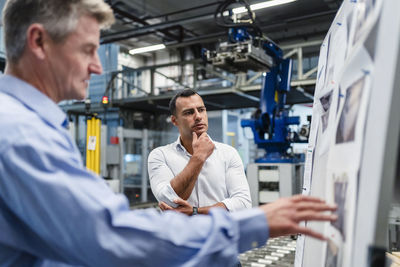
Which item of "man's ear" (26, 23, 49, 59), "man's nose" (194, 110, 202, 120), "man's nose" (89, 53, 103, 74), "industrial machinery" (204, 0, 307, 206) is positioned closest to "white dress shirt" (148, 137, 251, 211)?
A: "man's nose" (194, 110, 202, 120)

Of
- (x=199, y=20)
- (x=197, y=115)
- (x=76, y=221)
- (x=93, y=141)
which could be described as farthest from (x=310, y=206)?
(x=199, y=20)

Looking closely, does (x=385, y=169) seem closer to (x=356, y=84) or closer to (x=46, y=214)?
(x=356, y=84)

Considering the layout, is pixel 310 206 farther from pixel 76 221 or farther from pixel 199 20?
pixel 199 20

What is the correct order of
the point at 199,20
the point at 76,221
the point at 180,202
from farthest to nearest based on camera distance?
the point at 199,20 → the point at 180,202 → the point at 76,221

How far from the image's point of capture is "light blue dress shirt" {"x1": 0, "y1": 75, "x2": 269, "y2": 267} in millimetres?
614

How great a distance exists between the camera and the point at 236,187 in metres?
1.84

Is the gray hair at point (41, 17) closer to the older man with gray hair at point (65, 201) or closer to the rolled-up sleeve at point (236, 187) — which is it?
the older man with gray hair at point (65, 201)

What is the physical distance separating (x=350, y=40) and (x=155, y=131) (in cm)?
833

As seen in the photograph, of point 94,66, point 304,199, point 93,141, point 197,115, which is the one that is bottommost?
point 93,141

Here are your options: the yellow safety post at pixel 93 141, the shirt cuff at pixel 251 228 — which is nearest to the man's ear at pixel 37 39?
the shirt cuff at pixel 251 228

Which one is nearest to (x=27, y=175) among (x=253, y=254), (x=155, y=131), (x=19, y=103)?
(x=19, y=103)

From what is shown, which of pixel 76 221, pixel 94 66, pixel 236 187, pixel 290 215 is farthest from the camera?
pixel 236 187

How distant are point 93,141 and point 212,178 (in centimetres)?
445

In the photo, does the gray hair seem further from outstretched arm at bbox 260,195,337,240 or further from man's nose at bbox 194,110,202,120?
man's nose at bbox 194,110,202,120
